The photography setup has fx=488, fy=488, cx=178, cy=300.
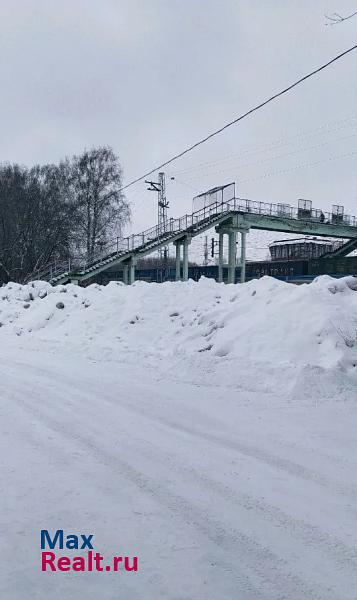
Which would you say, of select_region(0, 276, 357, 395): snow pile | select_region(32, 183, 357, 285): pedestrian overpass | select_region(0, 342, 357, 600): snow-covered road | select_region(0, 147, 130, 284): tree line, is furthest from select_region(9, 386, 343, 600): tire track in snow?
select_region(0, 147, 130, 284): tree line

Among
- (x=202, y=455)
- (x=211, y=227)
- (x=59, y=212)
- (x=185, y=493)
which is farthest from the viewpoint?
(x=59, y=212)

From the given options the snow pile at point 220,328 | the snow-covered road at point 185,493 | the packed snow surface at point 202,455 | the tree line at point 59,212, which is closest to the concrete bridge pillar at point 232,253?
the tree line at point 59,212

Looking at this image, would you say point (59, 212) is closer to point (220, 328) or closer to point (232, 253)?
point (232, 253)

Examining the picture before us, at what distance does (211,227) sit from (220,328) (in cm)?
2470

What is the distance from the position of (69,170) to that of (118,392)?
130 feet

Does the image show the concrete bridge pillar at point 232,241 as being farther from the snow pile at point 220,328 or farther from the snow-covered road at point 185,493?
the snow-covered road at point 185,493

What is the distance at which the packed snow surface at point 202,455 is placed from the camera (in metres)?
2.81

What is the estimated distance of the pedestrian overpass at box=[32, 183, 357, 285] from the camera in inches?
1236

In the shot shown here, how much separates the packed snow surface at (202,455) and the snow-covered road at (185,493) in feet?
A: 0.05

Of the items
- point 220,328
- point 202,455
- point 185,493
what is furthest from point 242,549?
point 220,328

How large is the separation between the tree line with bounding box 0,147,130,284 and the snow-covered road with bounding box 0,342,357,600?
33.1 metres

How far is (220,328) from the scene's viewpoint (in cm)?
1085

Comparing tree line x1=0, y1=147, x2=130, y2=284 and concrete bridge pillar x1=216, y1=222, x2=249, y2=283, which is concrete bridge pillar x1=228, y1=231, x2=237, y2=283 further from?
tree line x1=0, y1=147, x2=130, y2=284

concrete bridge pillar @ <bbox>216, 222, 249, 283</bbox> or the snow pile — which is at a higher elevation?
concrete bridge pillar @ <bbox>216, 222, 249, 283</bbox>
